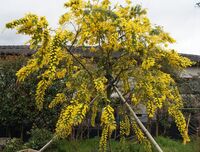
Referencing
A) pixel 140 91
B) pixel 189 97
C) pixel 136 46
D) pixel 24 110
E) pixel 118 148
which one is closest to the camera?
pixel 136 46

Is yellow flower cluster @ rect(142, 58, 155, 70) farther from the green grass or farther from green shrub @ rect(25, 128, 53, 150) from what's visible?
green shrub @ rect(25, 128, 53, 150)

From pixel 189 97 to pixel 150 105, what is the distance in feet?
22.0

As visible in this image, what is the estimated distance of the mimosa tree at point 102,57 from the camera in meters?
5.09

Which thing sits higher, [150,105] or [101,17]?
[101,17]

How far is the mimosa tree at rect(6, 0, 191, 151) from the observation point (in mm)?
5090

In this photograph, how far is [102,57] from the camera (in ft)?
19.3

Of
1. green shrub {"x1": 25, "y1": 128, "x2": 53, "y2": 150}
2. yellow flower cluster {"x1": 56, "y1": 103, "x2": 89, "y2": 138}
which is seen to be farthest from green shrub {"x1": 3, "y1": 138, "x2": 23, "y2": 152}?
yellow flower cluster {"x1": 56, "y1": 103, "x2": 89, "y2": 138}

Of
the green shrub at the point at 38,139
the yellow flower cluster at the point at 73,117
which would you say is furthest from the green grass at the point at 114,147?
the yellow flower cluster at the point at 73,117

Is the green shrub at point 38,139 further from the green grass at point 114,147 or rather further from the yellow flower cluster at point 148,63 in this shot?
the yellow flower cluster at point 148,63

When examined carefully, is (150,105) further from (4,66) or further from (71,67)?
(4,66)

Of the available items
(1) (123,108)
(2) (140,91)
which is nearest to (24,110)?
(1) (123,108)

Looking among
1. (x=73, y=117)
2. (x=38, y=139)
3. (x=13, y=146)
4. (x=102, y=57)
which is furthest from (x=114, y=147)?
(x=73, y=117)

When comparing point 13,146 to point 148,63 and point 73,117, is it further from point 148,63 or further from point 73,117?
point 148,63

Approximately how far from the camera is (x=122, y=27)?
5.46 metres
